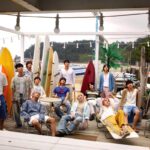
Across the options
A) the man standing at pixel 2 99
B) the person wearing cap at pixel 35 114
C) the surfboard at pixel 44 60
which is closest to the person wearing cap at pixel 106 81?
the surfboard at pixel 44 60

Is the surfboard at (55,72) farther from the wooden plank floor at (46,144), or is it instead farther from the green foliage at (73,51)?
Answer: the wooden plank floor at (46,144)

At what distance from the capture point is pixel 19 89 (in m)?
6.34

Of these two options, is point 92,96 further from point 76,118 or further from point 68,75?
point 76,118

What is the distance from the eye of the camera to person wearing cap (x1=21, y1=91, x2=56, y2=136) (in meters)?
5.64

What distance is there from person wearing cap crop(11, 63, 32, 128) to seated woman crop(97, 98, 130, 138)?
5.16ft

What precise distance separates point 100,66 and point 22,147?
6.07m

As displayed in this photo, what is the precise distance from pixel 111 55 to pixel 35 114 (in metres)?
3.77

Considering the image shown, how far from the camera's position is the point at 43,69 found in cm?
821

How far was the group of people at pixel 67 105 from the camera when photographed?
5.71 metres

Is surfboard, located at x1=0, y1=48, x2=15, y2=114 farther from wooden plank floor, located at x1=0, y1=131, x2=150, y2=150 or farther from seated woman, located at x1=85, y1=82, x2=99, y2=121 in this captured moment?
wooden plank floor, located at x1=0, y1=131, x2=150, y2=150

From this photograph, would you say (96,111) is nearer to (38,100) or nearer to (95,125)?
(95,125)

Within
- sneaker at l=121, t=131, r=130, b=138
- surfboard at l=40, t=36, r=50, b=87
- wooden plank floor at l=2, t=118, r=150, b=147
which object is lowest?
wooden plank floor at l=2, t=118, r=150, b=147

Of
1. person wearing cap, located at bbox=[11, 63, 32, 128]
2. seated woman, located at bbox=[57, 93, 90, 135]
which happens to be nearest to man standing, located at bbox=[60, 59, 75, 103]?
seated woman, located at bbox=[57, 93, 90, 135]

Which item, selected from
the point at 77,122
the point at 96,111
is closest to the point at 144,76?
the point at 96,111
